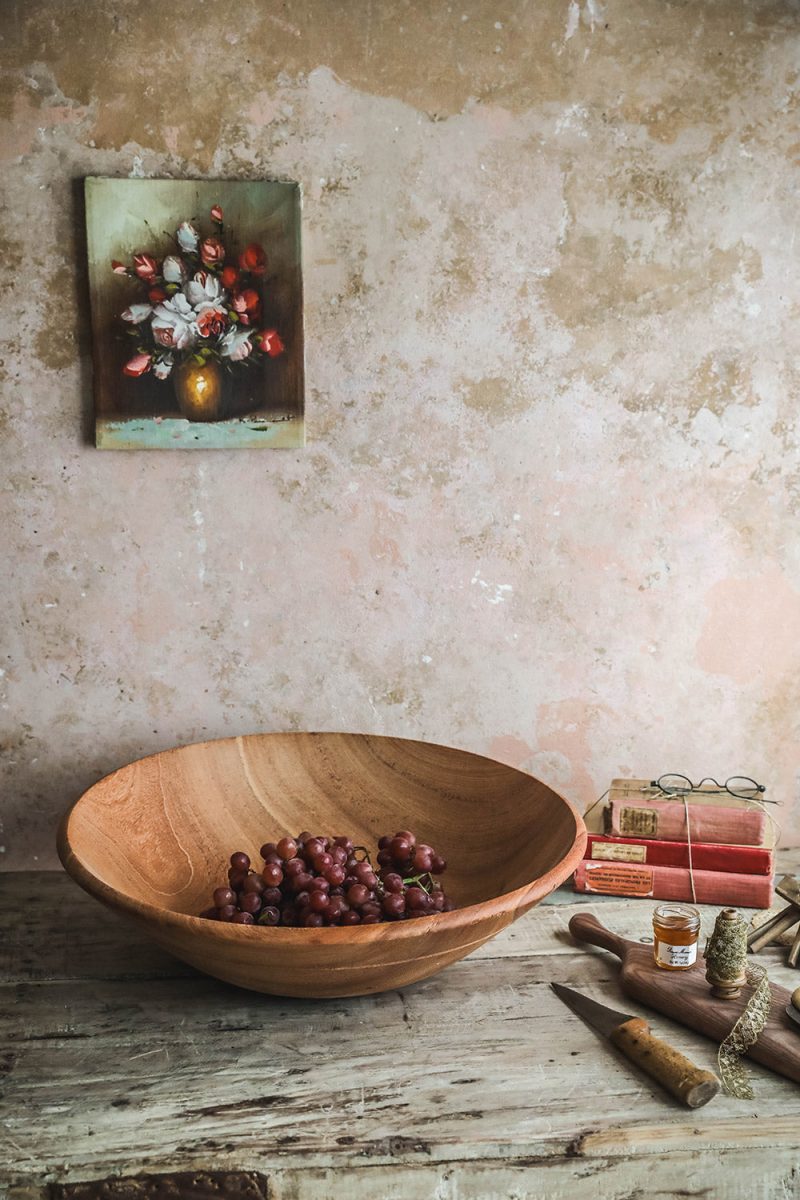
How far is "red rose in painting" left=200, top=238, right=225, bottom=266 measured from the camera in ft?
5.41

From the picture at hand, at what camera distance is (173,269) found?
5.41ft

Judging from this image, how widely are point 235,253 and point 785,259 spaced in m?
0.98

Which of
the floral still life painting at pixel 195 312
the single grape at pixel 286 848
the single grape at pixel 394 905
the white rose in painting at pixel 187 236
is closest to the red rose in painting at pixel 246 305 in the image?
the floral still life painting at pixel 195 312

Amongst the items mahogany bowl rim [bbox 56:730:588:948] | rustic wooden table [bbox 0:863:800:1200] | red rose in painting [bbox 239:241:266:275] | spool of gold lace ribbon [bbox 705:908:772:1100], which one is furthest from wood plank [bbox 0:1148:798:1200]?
red rose in painting [bbox 239:241:266:275]

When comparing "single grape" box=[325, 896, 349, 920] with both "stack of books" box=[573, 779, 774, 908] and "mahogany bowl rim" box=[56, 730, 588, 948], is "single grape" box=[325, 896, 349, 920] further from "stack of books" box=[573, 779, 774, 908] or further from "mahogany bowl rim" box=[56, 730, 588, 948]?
"stack of books" box=[573, 779, 774, 908]

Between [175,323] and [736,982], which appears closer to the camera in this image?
[736,982]

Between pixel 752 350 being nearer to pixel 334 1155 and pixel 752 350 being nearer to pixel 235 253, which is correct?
pixel 235 253

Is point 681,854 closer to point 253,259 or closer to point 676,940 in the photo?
point 676,940

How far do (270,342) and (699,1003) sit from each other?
47.3 inches

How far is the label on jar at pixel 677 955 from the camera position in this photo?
136cm

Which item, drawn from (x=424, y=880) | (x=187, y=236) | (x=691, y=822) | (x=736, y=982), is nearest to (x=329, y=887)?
(x=424, y=880)

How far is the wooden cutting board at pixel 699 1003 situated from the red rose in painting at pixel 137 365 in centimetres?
116

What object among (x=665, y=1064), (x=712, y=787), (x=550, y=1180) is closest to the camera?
(x=550, y=1180)

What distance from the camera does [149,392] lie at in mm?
1671
